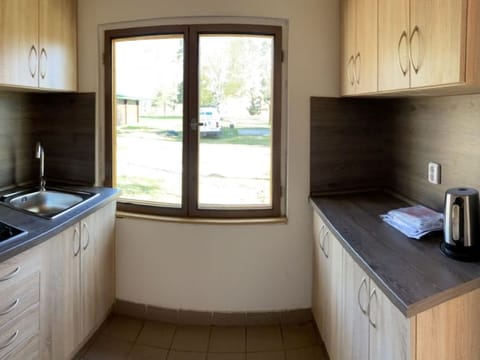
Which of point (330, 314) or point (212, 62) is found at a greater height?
point (212, 62)

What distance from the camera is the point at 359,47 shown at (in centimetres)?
217

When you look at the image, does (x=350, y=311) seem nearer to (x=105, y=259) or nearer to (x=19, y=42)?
(x=105, y=259)

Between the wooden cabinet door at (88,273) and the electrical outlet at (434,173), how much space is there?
1.88 m

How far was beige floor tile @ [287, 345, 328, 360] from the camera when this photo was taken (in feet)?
7.59

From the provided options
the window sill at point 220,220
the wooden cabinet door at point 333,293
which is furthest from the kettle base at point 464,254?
the window sill at point 220,220

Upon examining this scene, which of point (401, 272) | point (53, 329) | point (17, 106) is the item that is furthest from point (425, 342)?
point (17, 106)

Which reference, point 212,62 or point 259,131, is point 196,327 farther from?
point 212,62

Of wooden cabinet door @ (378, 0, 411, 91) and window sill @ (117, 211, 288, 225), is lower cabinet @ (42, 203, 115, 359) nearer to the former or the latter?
window sill @ (117, 211, 288, 225)

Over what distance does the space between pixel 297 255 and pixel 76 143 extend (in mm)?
1726

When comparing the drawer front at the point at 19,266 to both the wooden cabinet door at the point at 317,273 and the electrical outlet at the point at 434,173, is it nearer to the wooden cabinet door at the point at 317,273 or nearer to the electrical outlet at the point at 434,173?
the wooden cabinet door at the point at 317,273

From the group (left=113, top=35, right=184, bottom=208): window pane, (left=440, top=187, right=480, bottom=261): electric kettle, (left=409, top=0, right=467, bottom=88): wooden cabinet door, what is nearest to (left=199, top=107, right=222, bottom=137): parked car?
(left=113, top=35, right=184, bottom=208): window pane

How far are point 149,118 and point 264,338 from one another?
5.32 feet

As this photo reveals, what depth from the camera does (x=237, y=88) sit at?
2.59 meters

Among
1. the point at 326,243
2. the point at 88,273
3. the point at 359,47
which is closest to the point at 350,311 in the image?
the point at 326,243
